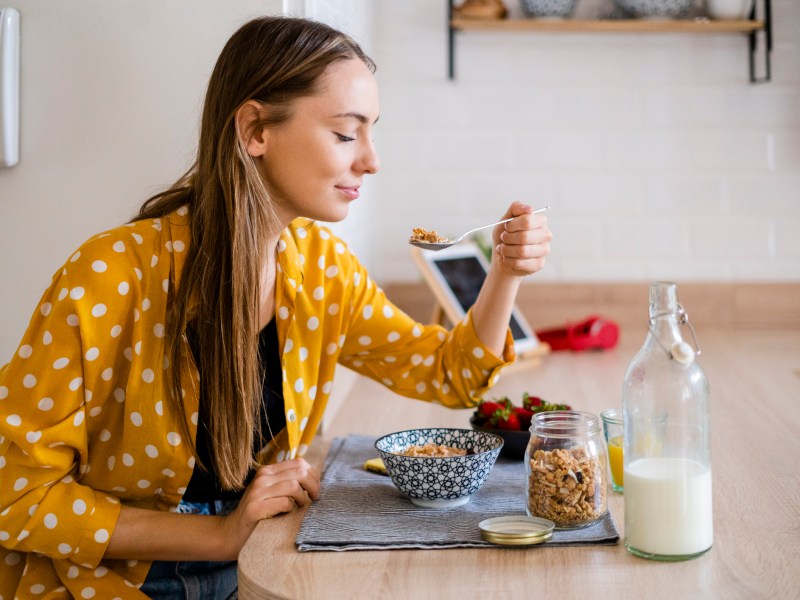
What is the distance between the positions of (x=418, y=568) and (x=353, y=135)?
0.60m

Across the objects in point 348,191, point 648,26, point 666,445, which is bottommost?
point 666,445

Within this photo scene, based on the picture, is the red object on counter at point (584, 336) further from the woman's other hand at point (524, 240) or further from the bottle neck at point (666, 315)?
the bottle neck at point (666, 315)

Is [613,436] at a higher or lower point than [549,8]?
lower

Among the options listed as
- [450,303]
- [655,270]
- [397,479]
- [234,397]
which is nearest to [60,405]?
[234,397]

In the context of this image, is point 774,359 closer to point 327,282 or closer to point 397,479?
point 327,282

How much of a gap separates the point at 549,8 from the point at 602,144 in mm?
392

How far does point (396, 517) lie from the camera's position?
3.49 feet

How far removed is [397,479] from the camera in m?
1.09

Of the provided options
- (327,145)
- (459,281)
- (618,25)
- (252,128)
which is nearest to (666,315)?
(327,145)

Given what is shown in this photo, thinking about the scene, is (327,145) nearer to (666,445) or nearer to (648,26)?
(666,445)

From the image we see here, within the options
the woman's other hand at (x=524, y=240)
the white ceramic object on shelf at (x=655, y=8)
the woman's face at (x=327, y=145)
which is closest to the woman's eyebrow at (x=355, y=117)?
the woman's face at (x=327, y=145)

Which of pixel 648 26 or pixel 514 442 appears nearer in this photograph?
pixel 514 442

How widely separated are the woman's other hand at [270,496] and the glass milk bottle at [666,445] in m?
0.39

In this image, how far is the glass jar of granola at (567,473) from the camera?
1.01 m
